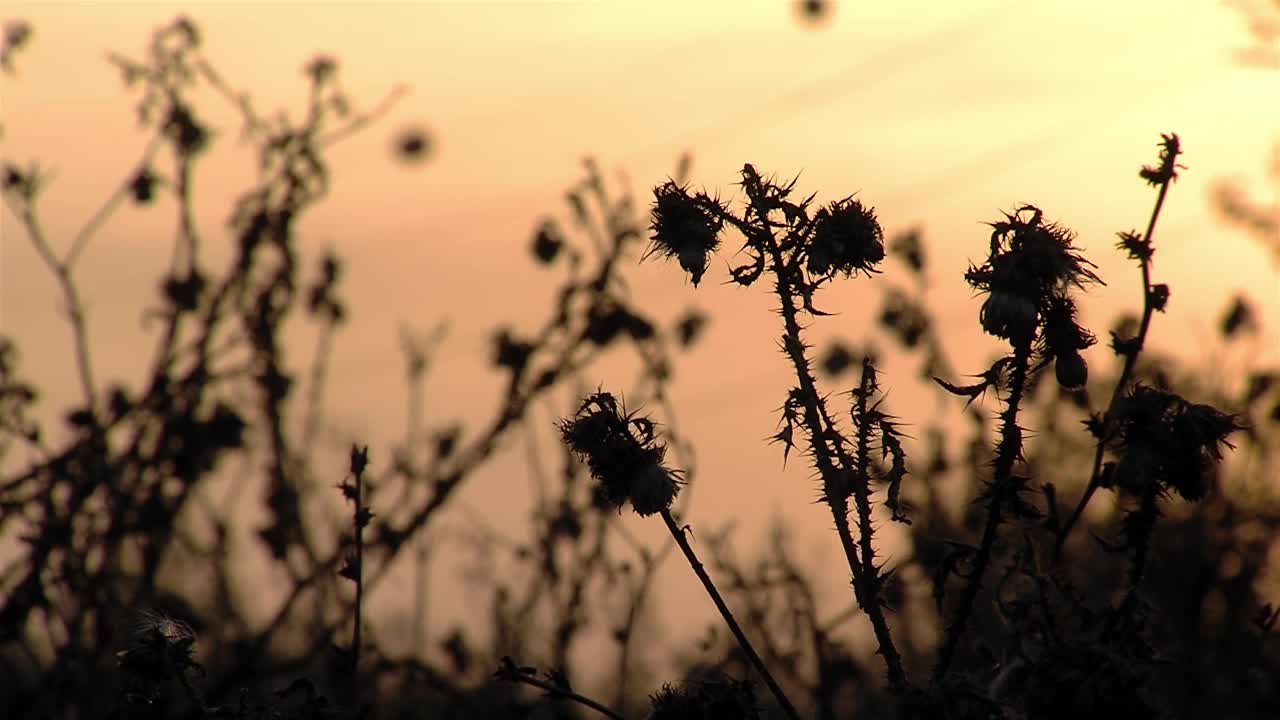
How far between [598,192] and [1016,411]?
4001mm

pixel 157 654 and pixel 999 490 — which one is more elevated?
pixel 999 490

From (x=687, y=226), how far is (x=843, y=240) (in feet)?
0.99

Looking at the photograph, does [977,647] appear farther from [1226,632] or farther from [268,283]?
[1226,632]

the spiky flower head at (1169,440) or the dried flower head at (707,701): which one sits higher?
the spiky flower head at (1169,440)

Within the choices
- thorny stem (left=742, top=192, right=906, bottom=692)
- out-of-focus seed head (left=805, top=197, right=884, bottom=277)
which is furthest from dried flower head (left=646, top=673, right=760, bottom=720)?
out-of-focus seed head (left=805, top=197, right=884, bottom=277)

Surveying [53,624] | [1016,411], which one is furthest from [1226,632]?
[1016,411]

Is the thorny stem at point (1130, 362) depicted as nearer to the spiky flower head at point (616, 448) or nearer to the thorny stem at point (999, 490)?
the thorny stem at point (999, 490)

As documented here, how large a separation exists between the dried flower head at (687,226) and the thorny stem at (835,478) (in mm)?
63

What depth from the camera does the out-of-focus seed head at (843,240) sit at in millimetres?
3205

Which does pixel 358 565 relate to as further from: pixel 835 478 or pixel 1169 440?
pixel 1169 440

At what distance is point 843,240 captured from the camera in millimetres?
3215

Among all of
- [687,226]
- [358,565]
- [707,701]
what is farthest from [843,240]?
[358,565]

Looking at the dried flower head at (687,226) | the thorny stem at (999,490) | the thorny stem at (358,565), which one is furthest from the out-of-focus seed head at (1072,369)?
the thorny stem at (358,565)

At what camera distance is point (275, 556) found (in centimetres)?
666
